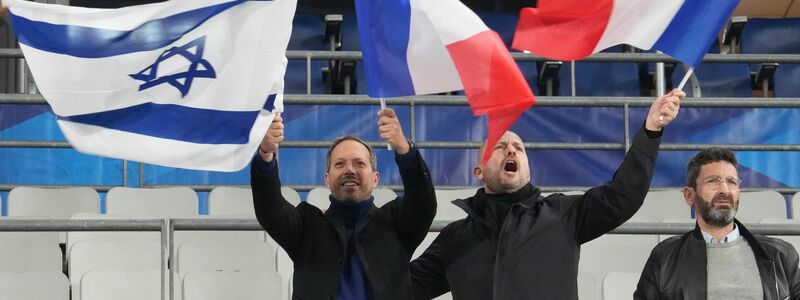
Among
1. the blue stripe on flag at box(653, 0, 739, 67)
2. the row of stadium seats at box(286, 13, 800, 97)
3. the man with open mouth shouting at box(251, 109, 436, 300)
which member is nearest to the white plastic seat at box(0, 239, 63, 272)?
the man with open mouth shouting at box(251, 109, 436, 300)

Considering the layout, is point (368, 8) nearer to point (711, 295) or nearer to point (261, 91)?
point (261, 91)

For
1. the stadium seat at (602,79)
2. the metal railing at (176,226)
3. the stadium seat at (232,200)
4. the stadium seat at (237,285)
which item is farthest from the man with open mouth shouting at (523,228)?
the stadium seat at (602,79)

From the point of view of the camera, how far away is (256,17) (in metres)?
5.39

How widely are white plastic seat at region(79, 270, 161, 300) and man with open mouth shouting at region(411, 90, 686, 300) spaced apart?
1654mm

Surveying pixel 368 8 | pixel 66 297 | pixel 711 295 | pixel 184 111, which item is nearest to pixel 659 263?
pixel 711 295

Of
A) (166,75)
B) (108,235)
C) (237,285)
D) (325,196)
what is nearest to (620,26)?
(166,75)

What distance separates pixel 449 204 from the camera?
8172 mm

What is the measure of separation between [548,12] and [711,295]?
106 centimetres

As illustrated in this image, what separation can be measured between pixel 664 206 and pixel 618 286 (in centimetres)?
187

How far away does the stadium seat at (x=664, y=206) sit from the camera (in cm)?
832

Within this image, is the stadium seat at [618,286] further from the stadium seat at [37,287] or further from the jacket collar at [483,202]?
the stadium seat at [37,287]

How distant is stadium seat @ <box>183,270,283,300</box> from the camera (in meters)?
6.70

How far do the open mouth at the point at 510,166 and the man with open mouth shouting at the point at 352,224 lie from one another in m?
0.27

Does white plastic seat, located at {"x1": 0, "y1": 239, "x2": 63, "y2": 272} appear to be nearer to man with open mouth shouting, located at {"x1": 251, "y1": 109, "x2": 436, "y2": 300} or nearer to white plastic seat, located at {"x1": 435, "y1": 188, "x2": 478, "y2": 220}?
white plastic seat, located at {"x1": 435, "y1": 188, "x2": 478, "y2": 220}
